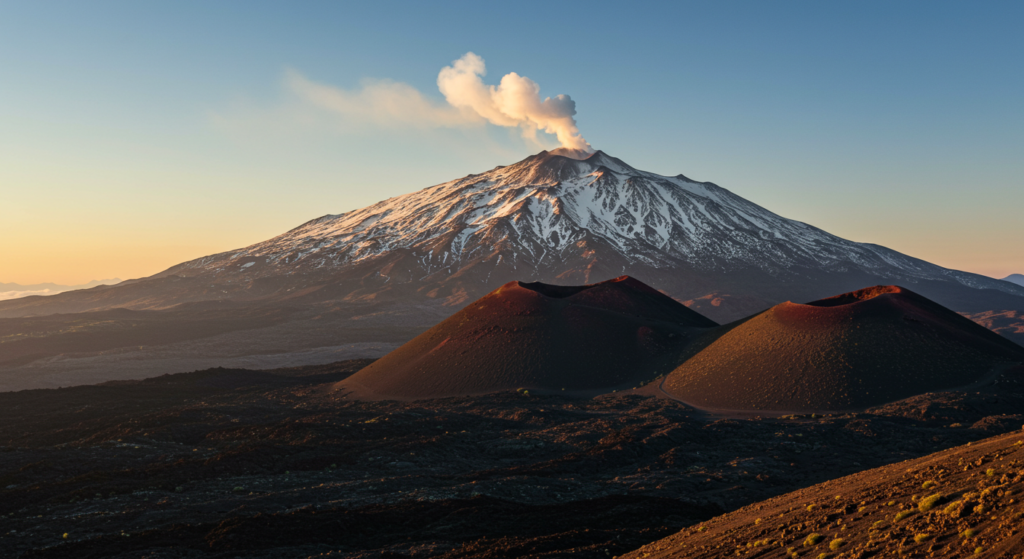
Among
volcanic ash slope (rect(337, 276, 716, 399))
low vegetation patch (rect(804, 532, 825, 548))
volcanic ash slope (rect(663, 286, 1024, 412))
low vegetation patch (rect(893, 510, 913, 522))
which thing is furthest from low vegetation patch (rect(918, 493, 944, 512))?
volcanic ash slope (rect(337, 276, 716, 399))

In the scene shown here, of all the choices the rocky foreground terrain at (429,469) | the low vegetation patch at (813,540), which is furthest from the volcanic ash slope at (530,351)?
the low vegetation patch at (813,540)

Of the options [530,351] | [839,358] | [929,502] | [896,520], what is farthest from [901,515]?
[530,351]

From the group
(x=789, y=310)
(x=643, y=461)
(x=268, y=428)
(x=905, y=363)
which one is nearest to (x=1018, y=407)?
(x=905, y=363)

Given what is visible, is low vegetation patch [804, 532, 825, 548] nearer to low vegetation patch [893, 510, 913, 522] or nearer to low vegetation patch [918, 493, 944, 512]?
low vegetation patch [893, 510, 913, 522]

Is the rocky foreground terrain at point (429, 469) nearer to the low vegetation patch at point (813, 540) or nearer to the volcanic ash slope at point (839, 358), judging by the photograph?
the low vegetation patch at point (813, 540)

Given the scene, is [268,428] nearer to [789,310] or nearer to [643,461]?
[643,461]

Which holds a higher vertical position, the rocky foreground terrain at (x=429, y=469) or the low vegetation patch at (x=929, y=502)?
the low vegetation patch at (x=929, y=502)
